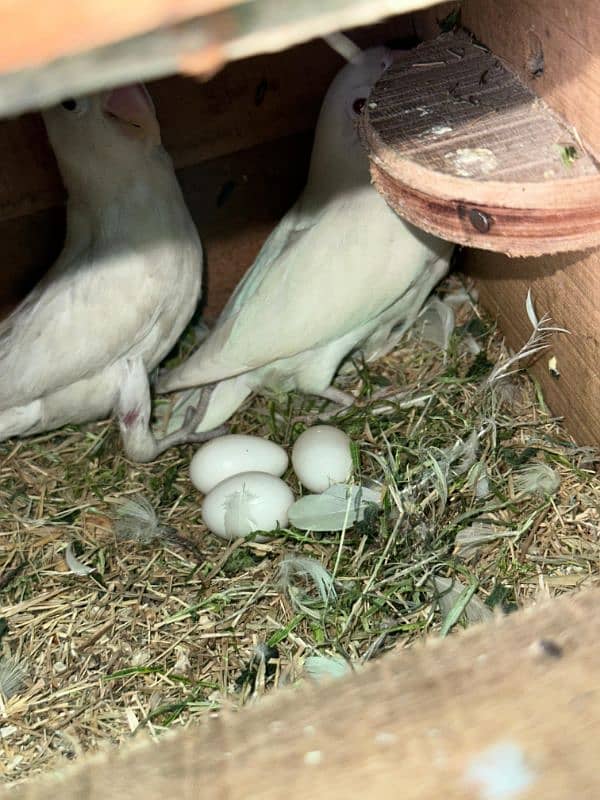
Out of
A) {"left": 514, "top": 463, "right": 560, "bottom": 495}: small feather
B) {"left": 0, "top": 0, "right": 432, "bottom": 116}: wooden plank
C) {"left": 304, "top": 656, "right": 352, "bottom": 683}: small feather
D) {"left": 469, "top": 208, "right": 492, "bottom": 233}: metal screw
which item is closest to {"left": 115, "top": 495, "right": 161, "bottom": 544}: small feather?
{"left": 304, "top": 656, "right": 352, "bottom": 683}: small feather

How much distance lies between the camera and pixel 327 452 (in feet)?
6.78

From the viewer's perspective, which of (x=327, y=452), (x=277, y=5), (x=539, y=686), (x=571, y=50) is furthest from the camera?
(x=327, y=452)

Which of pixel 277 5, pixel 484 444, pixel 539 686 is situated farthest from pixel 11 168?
pixel 539 686

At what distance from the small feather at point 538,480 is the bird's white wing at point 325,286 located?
0.59 m

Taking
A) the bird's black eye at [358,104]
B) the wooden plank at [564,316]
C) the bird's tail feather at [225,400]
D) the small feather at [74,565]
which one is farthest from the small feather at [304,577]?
the bird's black eye at [358,104]

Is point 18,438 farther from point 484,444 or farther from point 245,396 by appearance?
point 484,444

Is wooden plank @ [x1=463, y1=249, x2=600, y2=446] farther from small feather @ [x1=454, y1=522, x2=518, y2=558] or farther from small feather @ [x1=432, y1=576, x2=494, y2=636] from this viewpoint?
small feather @ [x1=432, y1=576, x2=494, y2=636]

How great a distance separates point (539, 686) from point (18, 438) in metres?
2.06

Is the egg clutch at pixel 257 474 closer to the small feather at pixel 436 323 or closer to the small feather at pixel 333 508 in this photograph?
the small feather at pixel 333 508

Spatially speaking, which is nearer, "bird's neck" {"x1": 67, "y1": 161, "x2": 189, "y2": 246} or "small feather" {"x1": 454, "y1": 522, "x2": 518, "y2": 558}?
"small feather" {"x1": 454, "y1": 522, "x2": 518, "y2": 558}

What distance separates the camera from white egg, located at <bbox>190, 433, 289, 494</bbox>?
211 cm

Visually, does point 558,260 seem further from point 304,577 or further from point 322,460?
point 304,577

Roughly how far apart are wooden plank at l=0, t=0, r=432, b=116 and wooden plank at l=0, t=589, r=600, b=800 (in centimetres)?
48

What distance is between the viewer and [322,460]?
2.06 meters
